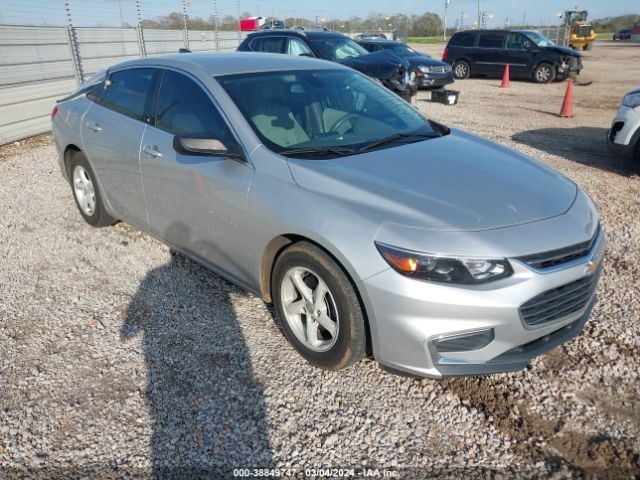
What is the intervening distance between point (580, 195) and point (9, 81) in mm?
10288

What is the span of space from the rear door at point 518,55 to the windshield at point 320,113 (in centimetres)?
1665

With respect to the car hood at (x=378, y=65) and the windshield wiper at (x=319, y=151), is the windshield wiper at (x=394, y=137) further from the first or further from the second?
the car hood at (x=378, y=65)

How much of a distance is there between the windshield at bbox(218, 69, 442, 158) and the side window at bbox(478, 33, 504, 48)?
1722 centimetres

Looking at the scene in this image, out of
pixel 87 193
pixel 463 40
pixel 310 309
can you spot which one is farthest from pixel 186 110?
pixel 463 40

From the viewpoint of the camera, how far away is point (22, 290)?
4.10m

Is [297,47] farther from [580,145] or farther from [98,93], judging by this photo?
[98,93]

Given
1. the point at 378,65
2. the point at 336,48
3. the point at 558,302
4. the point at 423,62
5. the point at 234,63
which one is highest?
the point at 234,63

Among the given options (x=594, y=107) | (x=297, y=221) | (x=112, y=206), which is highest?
(x=297, y=221)

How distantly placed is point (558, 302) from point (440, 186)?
2.78 feet

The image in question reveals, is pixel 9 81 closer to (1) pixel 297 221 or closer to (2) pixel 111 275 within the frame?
(2) pixel 111 275

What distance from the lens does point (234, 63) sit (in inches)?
152

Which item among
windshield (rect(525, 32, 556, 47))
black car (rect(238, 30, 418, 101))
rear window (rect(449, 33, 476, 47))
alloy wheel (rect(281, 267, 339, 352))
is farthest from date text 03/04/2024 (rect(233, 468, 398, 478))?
rear window (rect(449, 33, 476, 47))

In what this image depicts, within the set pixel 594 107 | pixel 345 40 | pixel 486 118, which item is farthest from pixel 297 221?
pixel 594 107

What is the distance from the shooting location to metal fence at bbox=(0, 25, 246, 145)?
969cm
